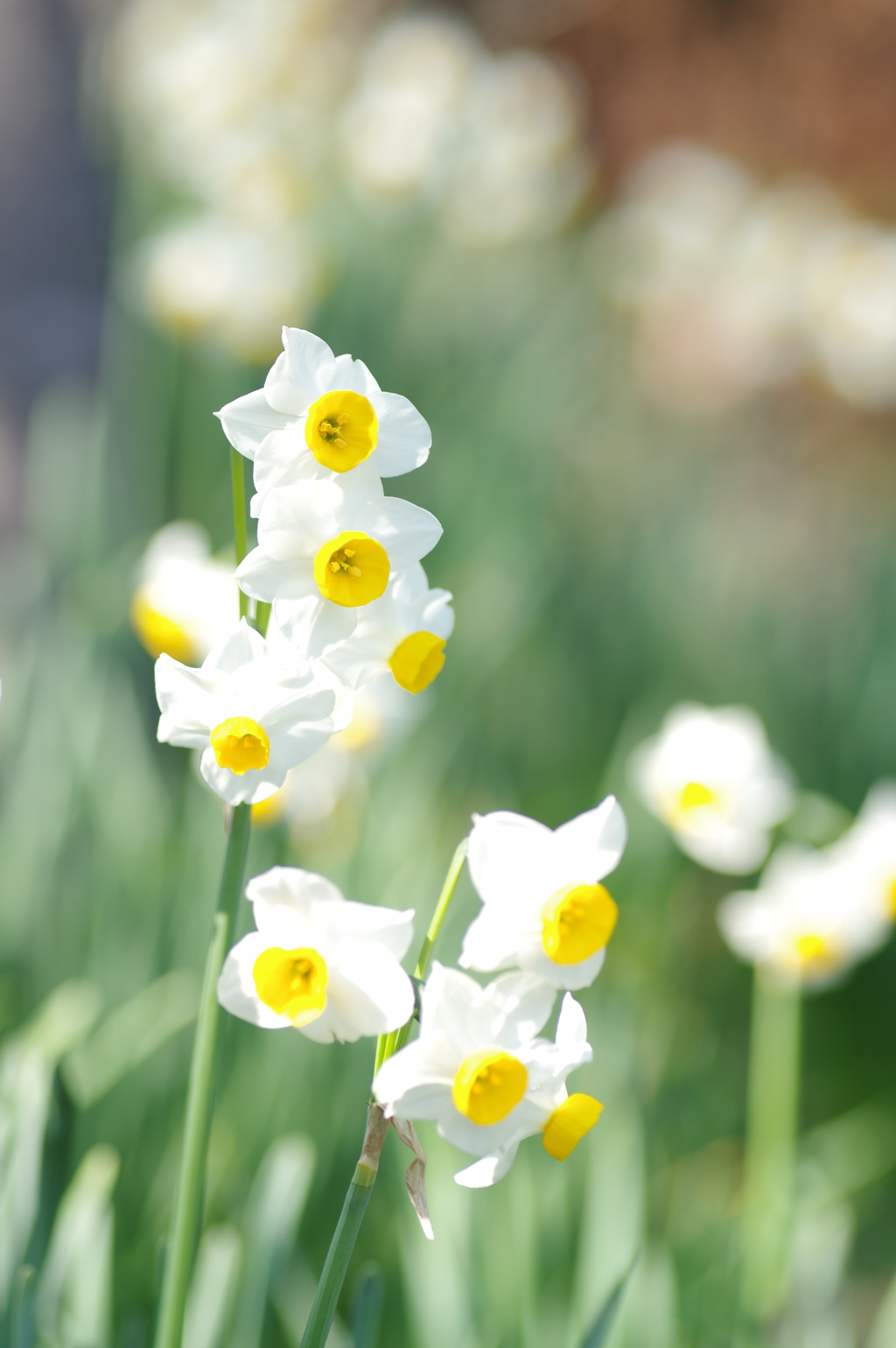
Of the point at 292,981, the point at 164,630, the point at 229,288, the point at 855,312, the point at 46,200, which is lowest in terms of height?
the point at 292,981

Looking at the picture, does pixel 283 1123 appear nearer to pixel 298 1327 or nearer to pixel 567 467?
pixel 298 1327

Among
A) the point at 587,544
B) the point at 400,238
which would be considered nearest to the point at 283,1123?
the point at 587,544

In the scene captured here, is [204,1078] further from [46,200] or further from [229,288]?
[46,200]

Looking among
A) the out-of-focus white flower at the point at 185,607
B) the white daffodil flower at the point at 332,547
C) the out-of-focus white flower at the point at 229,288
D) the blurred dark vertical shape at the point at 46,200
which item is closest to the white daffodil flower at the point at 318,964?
the white daffodil flower at the point at 332,547

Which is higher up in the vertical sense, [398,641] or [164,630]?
[164,630]

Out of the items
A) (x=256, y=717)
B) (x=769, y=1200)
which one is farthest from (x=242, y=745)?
(x=769, y=1200)

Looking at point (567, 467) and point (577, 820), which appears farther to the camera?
point (567, 467)

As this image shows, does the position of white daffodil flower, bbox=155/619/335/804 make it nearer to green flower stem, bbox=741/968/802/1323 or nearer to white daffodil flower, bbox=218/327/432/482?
white daffodil flower, bbox=218/327/432/482
